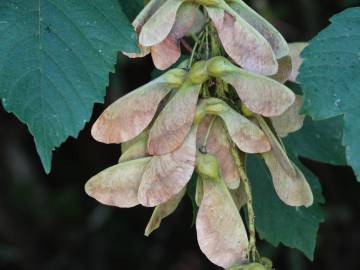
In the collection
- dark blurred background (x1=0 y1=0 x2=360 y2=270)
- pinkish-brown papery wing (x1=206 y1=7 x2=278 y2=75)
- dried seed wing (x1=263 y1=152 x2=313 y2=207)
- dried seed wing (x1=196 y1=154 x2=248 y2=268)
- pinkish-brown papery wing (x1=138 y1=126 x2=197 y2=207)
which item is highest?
pinkish-brown papery wing (x1=206 y1=7 x2=278 y2=75)

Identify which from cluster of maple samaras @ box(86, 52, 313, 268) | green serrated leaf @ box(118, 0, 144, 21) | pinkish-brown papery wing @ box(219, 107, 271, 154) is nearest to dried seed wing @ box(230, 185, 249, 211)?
cluster of maple samaras @ box(86, 52, 313, 268)

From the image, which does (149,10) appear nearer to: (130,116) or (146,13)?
(146,13)

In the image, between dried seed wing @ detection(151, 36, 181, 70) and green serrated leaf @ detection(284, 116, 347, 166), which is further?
green serrated leaf @ detection(284, 116, 347, 166)

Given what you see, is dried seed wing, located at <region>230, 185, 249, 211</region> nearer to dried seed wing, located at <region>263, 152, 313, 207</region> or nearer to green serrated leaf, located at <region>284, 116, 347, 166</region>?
dried seed wing, located at <region>263, 152, 313, 207</region>

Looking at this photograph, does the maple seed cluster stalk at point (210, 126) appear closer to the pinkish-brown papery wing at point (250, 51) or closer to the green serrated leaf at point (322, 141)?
the pinkish-brown papery wing at point (250, 51)

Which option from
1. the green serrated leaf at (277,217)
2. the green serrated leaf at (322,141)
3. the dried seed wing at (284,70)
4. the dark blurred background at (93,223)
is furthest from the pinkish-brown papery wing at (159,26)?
the dark blurred background at (93,223)

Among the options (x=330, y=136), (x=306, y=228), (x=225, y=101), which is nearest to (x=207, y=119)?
(x=225, y=101)

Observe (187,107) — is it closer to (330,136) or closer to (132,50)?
(132,50)
